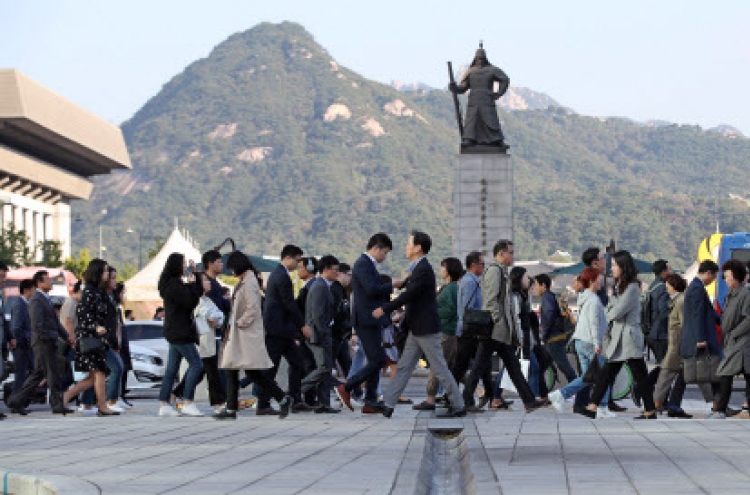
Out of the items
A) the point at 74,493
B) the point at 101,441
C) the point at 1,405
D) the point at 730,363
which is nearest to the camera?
the point at 74,493

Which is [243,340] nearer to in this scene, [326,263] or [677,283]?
[326,263]

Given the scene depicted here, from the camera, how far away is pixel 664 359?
17.7 metres

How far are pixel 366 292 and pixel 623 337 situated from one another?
2.73 metres

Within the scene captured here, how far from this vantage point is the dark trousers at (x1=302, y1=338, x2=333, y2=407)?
18.3 meters

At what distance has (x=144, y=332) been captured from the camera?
1131 inches

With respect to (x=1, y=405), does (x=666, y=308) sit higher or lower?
higher

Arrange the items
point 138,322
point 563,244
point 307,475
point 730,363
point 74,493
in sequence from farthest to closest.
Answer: point 563,244 < point 138,322 < point 730,363 < point 307,475 < point 74,493

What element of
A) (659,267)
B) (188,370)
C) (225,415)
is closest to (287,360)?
Result: (188,370)

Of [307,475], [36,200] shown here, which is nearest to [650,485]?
[307,475]

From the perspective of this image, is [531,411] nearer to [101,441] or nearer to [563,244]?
[101,441]

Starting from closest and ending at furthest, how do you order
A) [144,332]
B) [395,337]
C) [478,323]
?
[478,323] → [395,337] → [144,332]

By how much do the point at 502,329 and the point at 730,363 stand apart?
8.10ft

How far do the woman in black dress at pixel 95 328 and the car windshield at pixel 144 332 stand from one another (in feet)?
33.1

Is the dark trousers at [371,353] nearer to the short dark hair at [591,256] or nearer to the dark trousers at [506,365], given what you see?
the dark trousers at [506,365]
